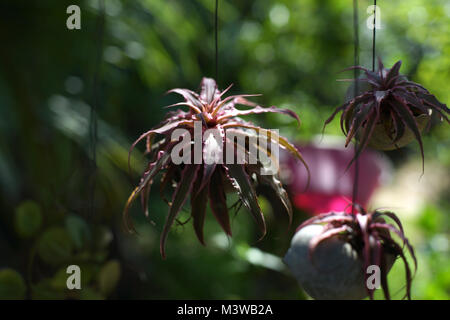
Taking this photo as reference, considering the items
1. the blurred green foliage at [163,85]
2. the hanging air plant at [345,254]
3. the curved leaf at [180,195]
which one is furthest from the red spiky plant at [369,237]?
the blurred green foliage at [163,85]

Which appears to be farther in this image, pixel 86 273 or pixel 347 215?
pixel 86 273

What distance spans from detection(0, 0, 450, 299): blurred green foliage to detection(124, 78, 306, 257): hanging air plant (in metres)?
Answer: 0.88

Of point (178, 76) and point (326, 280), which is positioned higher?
point (178, 76)

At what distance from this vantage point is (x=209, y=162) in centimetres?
46

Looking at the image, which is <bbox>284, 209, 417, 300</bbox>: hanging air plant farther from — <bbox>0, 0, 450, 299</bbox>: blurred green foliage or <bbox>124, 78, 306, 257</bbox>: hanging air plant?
<bbox>0, 0, 450, 299</bbox>: blurred green foliage

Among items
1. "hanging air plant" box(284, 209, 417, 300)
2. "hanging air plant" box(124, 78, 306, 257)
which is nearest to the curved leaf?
"hanging air plant" box(124, 78, 306, 257)

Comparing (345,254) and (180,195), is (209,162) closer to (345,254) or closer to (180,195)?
(180,195)

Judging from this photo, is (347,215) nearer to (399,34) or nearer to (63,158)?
(399,34)

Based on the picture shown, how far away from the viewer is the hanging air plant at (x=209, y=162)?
46 cm

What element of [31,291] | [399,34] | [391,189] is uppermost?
[399,34]

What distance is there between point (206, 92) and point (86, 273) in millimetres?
390

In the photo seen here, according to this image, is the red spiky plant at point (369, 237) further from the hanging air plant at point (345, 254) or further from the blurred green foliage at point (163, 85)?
the blurred green foliage at point (163, 85)

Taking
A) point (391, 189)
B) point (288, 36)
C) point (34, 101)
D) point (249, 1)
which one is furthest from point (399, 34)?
point (391, 189)
